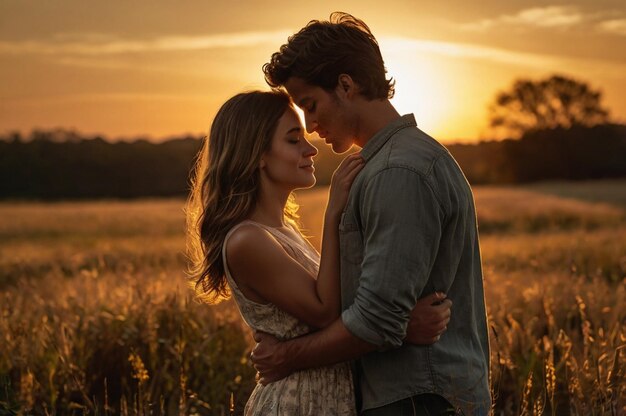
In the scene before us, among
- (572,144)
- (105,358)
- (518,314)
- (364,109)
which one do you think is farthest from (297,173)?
(572,144)

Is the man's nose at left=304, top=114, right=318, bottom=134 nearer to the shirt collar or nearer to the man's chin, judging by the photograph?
the man's chin

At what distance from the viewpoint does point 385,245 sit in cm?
262

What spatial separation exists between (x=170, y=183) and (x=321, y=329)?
198 ft

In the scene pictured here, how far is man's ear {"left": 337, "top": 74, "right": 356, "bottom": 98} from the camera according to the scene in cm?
301

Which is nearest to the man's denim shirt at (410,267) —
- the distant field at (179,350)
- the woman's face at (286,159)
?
the woman's face at (286,159)

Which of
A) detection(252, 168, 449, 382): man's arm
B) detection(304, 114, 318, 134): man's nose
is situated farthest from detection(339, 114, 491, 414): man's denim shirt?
detection(304, 114, 318, 134): man's nose

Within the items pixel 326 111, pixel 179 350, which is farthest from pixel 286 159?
pixel 179 350

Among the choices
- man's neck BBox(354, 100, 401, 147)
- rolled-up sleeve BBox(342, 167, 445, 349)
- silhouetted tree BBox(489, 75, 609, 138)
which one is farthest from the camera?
silhouetted tree BBox(489, 75, 609, 138)

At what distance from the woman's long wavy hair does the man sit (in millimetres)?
139

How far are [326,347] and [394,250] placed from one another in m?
0.51

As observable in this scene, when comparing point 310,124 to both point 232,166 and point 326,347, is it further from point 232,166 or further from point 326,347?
point 326,347

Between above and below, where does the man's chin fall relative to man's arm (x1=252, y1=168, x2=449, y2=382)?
above

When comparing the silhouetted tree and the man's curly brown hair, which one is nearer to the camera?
the man's curly brown hair

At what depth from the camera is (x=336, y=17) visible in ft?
10.3
